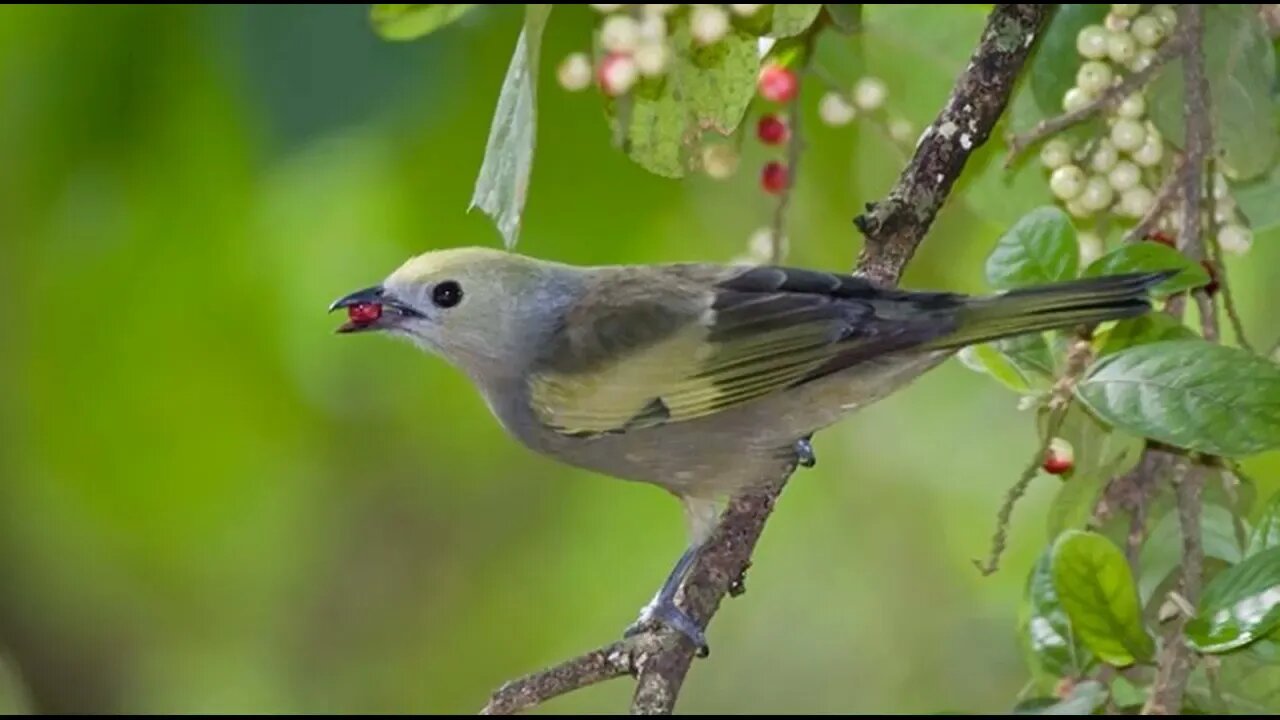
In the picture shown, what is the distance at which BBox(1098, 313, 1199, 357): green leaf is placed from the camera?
9.62 feet

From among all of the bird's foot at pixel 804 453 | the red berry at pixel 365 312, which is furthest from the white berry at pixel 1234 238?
the red berry at pixel 365 312

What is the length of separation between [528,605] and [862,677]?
1.21 meters

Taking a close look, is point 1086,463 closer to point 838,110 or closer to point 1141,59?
point 1141,59

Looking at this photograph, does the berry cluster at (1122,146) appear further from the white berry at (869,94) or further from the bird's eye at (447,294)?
the bird's eye at (447,294)

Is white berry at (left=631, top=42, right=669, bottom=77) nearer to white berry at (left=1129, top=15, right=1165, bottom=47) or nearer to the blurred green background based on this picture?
the blurred green background

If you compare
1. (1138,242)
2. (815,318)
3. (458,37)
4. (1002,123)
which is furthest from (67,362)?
(1138,242)

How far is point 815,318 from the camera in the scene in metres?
3.40

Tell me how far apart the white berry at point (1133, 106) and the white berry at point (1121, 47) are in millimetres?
82

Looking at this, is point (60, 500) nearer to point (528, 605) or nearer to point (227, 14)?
point (528, 605)

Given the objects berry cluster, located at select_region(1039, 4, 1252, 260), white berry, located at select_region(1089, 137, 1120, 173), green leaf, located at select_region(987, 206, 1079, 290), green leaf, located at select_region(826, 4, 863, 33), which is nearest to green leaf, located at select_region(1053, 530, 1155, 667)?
green leaf, located at select_region(987, 206, 1079, 290)

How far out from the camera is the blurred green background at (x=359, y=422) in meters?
3.30

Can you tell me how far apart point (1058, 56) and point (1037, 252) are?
531 millimetres

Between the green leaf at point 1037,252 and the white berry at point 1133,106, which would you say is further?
the white berry at point 1133,106

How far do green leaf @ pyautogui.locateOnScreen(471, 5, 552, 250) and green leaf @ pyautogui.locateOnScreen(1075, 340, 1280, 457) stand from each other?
2.96ft
